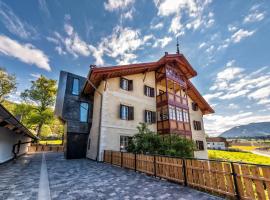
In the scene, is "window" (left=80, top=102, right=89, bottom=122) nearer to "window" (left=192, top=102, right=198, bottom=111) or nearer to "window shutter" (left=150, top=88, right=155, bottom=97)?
"window shutter" (left=150, top=88, right=155, bottom=97)

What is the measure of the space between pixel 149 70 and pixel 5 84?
26.2 meters

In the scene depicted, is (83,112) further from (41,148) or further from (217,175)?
(41,148)

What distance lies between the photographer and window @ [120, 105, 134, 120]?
45.7ft

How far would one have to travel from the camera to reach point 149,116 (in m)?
15.8

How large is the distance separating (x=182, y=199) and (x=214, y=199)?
0.98 metres

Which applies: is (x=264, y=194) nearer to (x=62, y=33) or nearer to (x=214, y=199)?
(x=214, y=199)

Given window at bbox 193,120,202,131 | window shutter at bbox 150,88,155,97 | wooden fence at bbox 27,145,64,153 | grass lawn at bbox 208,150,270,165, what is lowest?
grass lawn at bbox 208,150,270,165

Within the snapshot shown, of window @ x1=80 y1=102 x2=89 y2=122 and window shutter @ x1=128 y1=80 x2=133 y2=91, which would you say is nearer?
window shutter @ x1=128 y1=80 x2=133 y2=91

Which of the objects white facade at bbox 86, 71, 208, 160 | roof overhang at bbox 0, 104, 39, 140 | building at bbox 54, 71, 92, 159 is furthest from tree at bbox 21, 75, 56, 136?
roof overhang at bbox 0, 104, 39, 140

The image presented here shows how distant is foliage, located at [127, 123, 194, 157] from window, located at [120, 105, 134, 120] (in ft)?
11.7

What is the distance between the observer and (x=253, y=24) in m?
9.66

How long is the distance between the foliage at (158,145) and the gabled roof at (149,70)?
19.9ft

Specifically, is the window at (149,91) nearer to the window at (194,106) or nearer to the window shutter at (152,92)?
the window shutter at (152,92)

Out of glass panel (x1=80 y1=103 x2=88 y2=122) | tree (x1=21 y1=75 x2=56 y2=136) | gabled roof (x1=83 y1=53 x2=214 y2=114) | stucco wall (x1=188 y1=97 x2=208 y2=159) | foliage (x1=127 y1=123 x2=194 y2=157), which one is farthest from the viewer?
tree (x1=21 y1=75 x2=56 y2=136)
